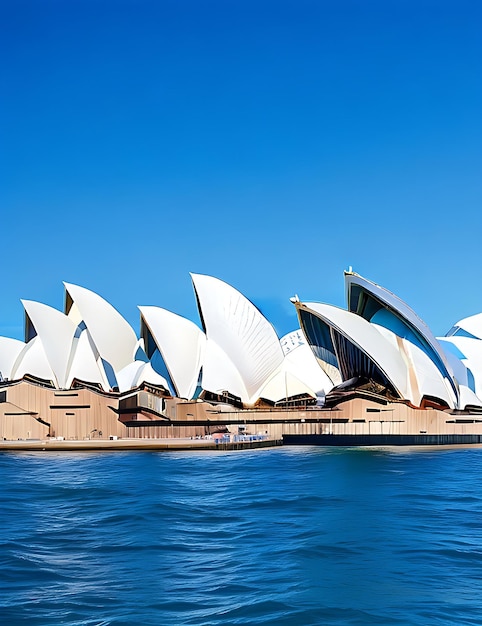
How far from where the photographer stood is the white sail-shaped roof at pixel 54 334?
185ft

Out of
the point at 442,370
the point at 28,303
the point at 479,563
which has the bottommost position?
the point at 479,563

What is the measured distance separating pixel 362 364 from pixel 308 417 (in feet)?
18.7

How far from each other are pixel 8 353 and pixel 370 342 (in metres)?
30.9

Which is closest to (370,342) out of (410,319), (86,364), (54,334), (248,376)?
(410,319)

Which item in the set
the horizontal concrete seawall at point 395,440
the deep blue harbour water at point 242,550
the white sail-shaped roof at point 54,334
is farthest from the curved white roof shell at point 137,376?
the deep blue harbour water at point 242,550

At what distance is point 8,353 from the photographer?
6156cm

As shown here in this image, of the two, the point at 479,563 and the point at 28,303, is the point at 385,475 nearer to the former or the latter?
the point at 479,563

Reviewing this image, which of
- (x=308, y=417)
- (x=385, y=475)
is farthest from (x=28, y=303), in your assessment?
(x=385, y=475)

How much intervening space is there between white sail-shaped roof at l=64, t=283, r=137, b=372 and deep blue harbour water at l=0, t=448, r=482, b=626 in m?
33.8

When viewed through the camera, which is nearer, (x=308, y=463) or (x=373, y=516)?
(x=373, y=516)

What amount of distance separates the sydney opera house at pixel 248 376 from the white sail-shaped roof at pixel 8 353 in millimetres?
2318

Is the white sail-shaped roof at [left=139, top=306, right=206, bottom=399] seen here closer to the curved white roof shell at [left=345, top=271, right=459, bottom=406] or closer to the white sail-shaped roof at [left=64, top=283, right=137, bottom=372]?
the white sail-shaped roof at [left=64, top=283, right=137, bottom=372]

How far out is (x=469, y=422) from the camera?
47.2 m

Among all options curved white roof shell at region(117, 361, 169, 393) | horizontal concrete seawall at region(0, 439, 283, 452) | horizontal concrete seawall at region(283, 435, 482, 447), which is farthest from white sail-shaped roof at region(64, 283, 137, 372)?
horizontal concrete seawall at region(283, 435, 482, 447)
